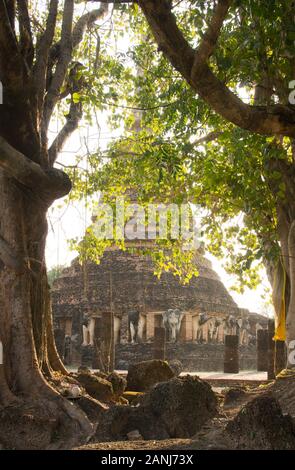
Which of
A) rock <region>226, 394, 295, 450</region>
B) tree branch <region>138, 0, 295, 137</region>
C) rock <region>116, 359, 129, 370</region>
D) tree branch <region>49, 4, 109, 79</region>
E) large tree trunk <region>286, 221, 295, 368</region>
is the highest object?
tree branch <region>49, 4, 109, 79</region>

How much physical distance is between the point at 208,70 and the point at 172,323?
763 inches

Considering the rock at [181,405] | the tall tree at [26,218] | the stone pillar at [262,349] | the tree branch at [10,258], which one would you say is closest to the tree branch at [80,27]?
the tall tree at [26,218]

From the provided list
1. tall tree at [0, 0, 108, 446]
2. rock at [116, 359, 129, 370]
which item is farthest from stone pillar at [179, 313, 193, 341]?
tall tree at [0, 0, 108, 446]

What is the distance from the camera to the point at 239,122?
5.24 meters

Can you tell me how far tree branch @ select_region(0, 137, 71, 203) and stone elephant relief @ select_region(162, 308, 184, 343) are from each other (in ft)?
55.6

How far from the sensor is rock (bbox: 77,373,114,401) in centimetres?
861

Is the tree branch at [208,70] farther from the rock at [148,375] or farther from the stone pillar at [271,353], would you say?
the stone pillar at [271,353]

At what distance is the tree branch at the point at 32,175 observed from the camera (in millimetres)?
6656

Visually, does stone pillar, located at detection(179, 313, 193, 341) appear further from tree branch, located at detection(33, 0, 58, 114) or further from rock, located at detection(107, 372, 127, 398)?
tree branch, located at detection(33, 0, 58, 114)

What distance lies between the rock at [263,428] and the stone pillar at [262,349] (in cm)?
1445

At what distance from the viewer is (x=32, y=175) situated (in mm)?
6801

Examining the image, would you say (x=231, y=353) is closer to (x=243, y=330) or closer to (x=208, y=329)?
(x=208, y=329)
